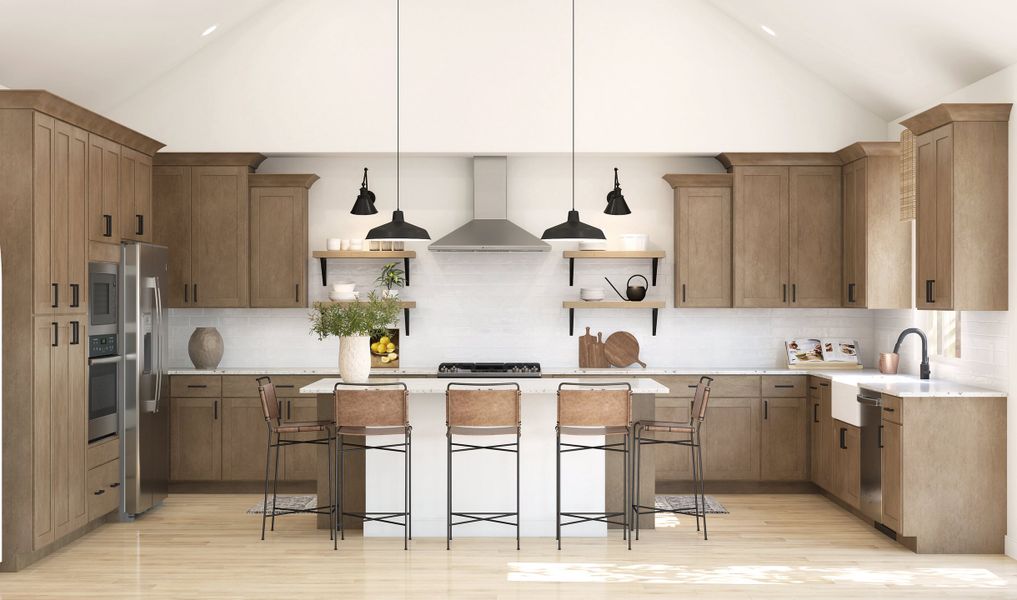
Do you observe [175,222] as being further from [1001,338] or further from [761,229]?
[1001,338]

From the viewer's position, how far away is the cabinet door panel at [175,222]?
7.46 meters

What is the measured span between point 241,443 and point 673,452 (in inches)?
142

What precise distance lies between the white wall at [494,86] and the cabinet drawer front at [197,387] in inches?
77.5

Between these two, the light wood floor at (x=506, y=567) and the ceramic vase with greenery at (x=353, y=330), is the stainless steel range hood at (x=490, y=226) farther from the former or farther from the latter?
the light wood floor at (x=506, y=567)

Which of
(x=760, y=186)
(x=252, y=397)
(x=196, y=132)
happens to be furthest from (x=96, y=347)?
(x=760, y=186)

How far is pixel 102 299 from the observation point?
5898 mm

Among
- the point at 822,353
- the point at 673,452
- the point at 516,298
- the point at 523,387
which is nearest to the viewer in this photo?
the point at 523,387

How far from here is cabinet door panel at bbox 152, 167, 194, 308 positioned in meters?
7.46

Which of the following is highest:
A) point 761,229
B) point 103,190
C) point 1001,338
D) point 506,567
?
point 103,190

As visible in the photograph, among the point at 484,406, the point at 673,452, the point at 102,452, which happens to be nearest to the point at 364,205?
the point at 484,406

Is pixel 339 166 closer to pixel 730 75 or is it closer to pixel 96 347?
pixel 96 347

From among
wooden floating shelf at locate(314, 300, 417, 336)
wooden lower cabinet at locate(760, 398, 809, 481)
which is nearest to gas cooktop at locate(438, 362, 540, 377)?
wooden floating shelf at locate(314, 300, 417, 336)

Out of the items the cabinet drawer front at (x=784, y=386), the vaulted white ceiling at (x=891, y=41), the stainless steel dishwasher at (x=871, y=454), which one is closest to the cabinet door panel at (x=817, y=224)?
the cabinet drawer front at (x=784, y=386)

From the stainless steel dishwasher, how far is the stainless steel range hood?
9.25 feet
